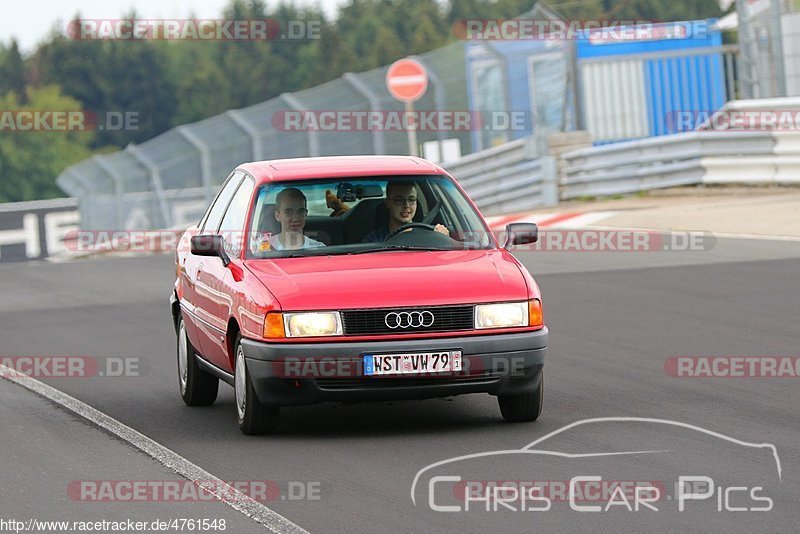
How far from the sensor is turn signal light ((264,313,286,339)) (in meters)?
8.62

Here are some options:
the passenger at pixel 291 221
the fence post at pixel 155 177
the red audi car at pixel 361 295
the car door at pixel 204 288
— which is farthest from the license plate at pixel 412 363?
the fence post at pixel 155 177

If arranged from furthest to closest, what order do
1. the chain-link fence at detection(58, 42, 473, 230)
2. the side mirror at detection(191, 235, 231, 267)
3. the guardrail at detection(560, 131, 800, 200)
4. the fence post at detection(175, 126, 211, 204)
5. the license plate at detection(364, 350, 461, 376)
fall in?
the fence post at detection(175, 126, 211, 204) → the chain-link fence at detection(58, 42, 473, 230) → the guardrail at detection(560, 131, 800, 200) → the side mirror at detection(191, 235, 231, 267) → the license plate at detection(364, 350, 461, 376)

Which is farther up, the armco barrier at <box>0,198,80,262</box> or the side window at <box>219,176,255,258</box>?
the armco barrier at <box>0,198,80,262</box>

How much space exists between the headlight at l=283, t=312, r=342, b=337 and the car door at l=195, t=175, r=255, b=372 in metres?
Answer: 0.68

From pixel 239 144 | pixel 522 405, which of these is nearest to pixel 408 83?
pixel 239 144

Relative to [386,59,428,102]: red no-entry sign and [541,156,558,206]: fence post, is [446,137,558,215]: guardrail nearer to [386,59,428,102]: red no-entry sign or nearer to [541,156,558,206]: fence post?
[541,156,558,206]: fence post

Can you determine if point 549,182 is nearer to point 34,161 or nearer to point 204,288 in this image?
point 204,288

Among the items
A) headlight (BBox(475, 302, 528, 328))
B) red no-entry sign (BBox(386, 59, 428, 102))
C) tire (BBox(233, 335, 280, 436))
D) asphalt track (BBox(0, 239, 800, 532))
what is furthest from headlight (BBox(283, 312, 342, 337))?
red no-entry sign (BBox(386, 59, 428, 102))

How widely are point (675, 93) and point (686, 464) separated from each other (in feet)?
82.0

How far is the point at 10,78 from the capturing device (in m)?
148

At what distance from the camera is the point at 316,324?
28.1 feet

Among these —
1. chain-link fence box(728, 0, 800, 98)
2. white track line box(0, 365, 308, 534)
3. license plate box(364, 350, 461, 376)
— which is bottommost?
white track line box(0, 365, 308, 534)

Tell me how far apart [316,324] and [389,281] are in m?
0.45

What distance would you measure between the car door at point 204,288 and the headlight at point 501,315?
5.71ft
